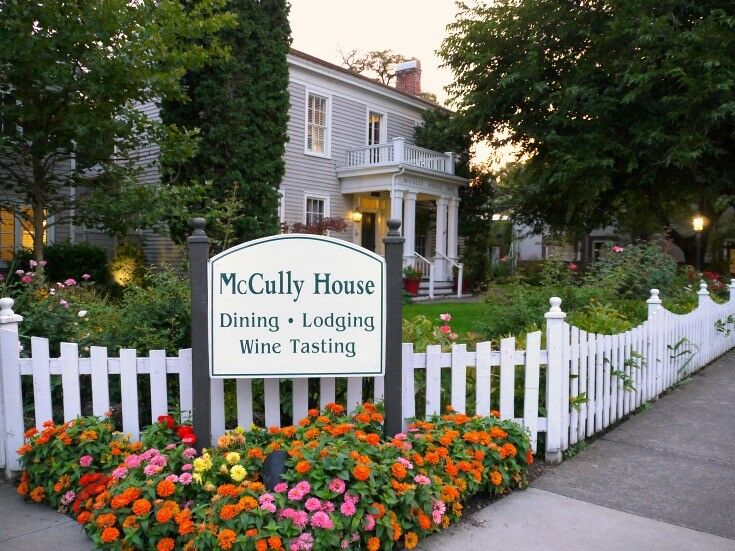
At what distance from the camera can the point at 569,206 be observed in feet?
59.2

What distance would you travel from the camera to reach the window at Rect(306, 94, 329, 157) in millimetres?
18000

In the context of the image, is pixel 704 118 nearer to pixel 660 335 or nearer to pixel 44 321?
pixel 660 335

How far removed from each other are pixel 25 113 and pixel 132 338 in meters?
5.48

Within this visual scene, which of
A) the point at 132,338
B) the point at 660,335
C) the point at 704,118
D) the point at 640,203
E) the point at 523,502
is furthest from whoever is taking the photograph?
the point at 640,203

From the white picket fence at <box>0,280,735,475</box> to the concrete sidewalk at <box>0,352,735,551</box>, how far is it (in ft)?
1.11

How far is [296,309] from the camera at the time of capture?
3461 millimetres

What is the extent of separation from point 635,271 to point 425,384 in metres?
6.13

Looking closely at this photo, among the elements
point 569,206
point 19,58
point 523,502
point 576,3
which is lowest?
point 523,502

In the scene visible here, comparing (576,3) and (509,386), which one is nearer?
(509,386)

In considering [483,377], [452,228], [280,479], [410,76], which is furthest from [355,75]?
[280,479]

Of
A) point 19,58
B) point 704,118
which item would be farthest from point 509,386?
point 704,118

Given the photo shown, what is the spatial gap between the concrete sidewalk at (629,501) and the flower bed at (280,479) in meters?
0.20

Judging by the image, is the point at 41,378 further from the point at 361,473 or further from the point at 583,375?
the point at 583,375

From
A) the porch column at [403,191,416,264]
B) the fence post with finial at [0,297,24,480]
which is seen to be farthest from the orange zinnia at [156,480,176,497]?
the porch column at [403,191,416,264]
